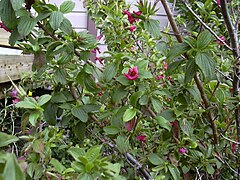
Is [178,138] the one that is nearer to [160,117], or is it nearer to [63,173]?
[160,117]

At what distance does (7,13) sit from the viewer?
93 cm

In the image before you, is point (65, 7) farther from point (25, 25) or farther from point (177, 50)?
point (177, 50)

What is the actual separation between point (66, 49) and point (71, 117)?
0.96 ft

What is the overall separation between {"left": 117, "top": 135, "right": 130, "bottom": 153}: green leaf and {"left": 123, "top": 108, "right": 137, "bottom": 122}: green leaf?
10 cm

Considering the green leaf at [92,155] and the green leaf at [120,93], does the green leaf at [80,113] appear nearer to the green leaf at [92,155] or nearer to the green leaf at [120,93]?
the green leaf at [120,93]

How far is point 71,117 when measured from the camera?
119cm

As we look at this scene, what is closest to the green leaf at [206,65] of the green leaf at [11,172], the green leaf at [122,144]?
the green leaf at [122,144]

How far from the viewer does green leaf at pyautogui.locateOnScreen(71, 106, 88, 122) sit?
3.60ft

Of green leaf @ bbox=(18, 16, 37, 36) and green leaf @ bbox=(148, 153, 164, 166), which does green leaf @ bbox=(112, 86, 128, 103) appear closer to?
green leaf @ bbox=(148, 153, 164, 166)

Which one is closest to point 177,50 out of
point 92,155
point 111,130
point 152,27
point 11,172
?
point 152,27

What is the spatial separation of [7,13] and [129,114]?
0.46 metres

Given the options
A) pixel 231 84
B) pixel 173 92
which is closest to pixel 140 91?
pixel 173 92

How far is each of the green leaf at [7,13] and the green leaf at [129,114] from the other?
0.43 m

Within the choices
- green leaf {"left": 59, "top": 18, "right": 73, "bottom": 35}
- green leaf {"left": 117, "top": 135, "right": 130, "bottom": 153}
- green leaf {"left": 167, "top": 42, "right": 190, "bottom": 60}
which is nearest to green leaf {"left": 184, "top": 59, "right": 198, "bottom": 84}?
green leaf {"left": 167, "top": 42, "right": 190, "bottom": 60}
